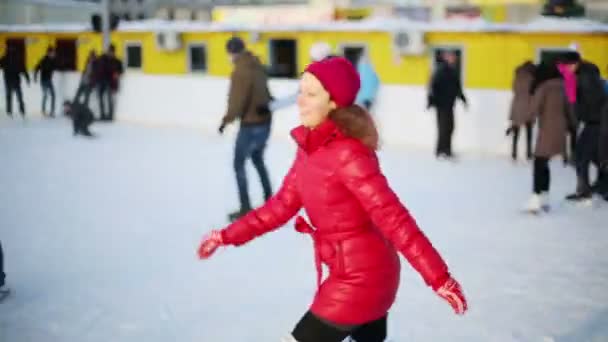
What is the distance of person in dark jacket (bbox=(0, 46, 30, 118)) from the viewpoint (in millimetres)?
14887

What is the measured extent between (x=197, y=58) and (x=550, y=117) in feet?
36.4

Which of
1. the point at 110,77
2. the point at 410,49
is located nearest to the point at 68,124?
the point at 110,77

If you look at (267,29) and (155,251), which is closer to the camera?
(155,251)

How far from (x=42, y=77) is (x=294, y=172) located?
1390 centimetres

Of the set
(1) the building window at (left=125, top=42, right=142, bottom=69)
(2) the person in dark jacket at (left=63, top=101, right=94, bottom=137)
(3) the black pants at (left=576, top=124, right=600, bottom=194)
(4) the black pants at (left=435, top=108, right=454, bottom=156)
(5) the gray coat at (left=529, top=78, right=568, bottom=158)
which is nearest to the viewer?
(5) the gray coat at (left=529, top=78, right=568, bottom=158)

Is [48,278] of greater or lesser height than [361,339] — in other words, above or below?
below

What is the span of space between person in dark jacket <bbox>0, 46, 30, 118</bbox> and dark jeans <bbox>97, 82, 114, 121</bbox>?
153 cm

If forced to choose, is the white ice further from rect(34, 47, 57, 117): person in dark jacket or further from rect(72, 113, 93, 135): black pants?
→ rect(34, 47, 57, 117): person in dark jacket

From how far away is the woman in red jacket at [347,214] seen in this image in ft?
7.00

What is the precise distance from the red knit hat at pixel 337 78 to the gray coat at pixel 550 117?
4310mm

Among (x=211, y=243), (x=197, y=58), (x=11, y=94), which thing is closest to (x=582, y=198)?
(x=211, y=243)

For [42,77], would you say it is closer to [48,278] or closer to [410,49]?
[410,49]

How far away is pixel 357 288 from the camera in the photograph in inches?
86.7

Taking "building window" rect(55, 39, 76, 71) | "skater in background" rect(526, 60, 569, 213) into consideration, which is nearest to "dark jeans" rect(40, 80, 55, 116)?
"building window" rect(55, 39, 76, 71)
